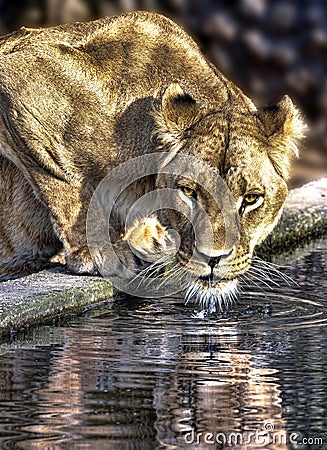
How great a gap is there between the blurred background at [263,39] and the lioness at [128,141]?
7.25 metres

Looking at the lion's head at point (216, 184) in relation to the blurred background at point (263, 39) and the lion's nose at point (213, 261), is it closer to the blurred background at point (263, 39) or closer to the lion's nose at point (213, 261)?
the lion's nose at point (213, 261)

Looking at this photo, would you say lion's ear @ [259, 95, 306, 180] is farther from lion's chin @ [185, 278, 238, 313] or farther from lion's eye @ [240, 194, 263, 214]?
lion's chin @ [185, 278, 238, 313]

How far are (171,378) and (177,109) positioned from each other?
2.07 metres

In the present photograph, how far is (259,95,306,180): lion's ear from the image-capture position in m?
7.02

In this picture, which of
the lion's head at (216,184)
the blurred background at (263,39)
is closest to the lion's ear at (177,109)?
the lion's head at (216,184)

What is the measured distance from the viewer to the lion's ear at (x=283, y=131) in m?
7.02

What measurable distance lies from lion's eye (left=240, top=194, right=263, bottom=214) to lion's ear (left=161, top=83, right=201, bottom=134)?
529 mm

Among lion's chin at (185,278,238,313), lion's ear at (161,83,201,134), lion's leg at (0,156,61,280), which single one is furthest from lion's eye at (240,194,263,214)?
lion's leg at (0,156,61,280)

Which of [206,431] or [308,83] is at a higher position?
[308,83]

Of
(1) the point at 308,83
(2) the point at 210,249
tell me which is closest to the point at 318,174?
(1) the point at 308,83

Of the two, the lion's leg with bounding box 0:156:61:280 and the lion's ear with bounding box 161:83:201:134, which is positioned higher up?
the lion's ear with bounding box 161:83:201:134

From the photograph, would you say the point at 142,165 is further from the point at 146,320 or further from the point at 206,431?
the point at 206,431

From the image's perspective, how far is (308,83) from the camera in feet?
50.1

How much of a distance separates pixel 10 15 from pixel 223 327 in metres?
9.28
